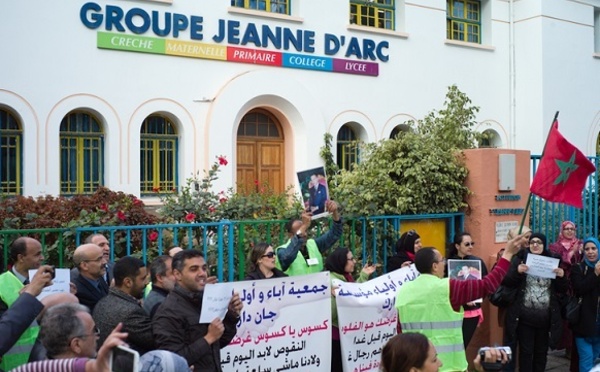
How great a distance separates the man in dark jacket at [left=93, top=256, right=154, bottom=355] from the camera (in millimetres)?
4949

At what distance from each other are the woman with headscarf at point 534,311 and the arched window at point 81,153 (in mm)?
8704

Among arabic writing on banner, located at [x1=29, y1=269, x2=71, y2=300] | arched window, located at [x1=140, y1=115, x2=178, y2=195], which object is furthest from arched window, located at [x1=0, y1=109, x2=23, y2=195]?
arabic writing on banner, located at [x1=29, y1=269, x2=71, y2=300]

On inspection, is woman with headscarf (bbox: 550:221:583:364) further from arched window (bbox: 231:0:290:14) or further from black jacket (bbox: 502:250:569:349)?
arched window (bbox: 231:0:290:14)

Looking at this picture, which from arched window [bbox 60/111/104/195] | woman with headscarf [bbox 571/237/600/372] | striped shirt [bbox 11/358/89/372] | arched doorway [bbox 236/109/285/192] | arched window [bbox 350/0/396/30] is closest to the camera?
striped shirt [bbox 11/358/89/372]

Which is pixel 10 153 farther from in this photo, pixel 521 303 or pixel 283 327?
pixel 521 303

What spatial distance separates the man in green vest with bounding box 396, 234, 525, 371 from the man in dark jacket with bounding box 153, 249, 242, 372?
5.20ft

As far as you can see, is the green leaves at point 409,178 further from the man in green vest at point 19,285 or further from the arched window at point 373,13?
the arched window at point 373,13

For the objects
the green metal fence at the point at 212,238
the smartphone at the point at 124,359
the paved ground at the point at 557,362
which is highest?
the green metal fence at the point at 212,238

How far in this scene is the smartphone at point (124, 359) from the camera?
3293 mm

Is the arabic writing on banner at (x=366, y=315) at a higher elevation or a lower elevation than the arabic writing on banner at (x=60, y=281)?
lower

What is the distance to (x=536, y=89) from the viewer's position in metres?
19.7

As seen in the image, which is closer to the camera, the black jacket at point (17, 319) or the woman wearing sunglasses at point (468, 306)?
the black jacket at point (17, 319)

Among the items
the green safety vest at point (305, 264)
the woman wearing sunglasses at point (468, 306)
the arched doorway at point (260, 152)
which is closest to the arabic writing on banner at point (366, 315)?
the green safety vest at point (305, 264)

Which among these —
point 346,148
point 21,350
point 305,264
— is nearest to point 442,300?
point 305,264
